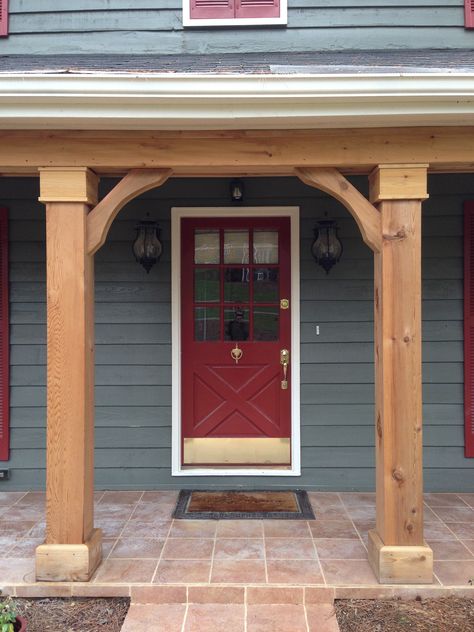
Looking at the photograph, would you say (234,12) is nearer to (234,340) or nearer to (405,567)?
(234,340)

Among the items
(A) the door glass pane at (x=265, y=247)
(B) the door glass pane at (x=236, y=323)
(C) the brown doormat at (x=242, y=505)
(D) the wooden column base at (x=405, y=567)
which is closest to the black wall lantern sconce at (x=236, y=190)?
(A) the door glass pane at (x=265, y=247)

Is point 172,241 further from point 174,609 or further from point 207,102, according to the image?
point 174,609

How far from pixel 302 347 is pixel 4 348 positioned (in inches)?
89.8

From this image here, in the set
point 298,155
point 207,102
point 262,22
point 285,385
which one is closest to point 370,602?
point 285,385

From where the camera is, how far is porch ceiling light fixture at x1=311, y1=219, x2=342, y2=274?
12.7 feet

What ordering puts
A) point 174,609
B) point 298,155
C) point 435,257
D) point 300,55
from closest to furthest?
point 174,609
point 298,155
point 300,55
point 435,257

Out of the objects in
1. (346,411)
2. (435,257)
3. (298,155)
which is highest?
(298,155)

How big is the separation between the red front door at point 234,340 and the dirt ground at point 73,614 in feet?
5.01

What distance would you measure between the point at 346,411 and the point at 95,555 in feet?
6.79

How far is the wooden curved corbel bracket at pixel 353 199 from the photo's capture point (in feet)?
9.05

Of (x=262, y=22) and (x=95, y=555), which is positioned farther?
(x=262, y=22)

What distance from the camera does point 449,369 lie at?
400 centimetres

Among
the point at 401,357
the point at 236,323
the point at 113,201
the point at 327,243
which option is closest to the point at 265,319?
the point at 236,323

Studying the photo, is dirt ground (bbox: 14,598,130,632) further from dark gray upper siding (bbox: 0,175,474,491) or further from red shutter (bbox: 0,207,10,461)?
red shutter (bbox: 0,207,10,461)
